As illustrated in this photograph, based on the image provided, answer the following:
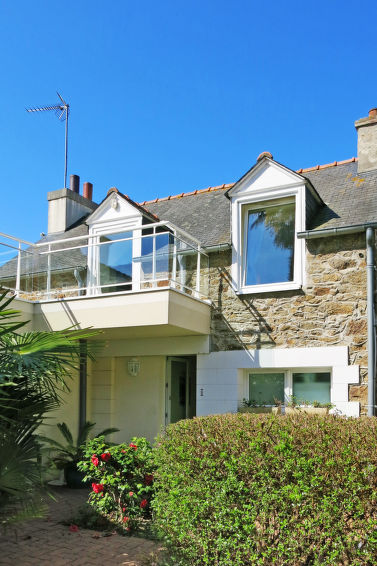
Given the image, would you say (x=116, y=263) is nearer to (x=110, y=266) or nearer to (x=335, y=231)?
(x=110, y=266)

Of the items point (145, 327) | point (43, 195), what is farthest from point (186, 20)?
point (43, 195)

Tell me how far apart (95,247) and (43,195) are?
551cm

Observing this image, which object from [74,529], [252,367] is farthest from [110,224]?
[74,529]

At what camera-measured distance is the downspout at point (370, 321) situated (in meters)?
8.45

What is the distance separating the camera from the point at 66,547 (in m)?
6.36

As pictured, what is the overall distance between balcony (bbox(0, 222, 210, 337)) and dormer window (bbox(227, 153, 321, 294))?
2.93ft

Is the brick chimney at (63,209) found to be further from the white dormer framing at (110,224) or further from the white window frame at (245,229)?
the white window frame at (245,229)

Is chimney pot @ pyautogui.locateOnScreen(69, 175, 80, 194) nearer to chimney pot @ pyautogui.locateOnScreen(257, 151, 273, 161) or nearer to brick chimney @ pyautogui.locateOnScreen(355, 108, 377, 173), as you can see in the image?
chimney pot @ pyautogui.locateOnScreen(257, 151, 273, 161)

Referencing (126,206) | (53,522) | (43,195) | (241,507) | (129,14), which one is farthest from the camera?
(43,195)

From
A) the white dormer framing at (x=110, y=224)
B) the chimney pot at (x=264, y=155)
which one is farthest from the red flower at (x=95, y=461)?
the chimney pot at (x=264, y=155)

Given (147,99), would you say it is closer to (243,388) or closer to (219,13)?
(219,13)

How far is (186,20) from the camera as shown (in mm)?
8914

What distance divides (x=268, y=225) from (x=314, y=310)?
2019 mm

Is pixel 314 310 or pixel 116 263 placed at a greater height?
pixel 116 263
